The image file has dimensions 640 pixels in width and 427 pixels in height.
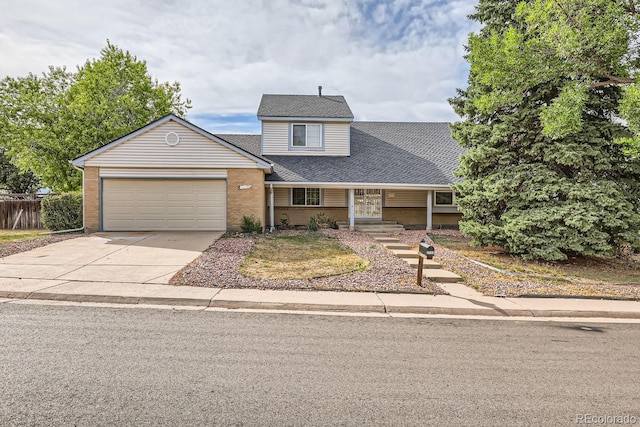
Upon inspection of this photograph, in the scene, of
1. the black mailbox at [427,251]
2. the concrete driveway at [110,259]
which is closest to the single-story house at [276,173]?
the concrete driveway at [110,259]

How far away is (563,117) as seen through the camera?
9.05 meters

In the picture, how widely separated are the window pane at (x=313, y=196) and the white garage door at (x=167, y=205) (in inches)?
198

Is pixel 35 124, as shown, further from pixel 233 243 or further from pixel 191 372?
pixel 191 372

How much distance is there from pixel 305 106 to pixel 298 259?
11.8m

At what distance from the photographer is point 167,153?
47.4 ft

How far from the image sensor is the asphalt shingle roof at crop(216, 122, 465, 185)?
1658cm

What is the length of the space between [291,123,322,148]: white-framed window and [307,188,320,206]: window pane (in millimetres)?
2404

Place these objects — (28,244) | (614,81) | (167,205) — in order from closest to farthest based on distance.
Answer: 1. (614,81)
2. (28,244)
3. (167,205)

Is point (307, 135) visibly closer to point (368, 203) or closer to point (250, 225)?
point (368, 203)

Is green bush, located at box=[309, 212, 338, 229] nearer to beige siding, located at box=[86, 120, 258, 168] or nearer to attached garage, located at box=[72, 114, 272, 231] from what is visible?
attached garage, located at box=[72, 114, 272, 231]

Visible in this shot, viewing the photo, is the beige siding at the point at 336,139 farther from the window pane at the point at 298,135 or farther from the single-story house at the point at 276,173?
the window pane at the point at 298,135

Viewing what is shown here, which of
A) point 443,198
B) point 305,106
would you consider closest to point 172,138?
point 305,106

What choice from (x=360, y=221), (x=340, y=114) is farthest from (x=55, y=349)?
(x=340, y=114)

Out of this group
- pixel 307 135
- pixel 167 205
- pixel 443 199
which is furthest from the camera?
pixel 443 199
